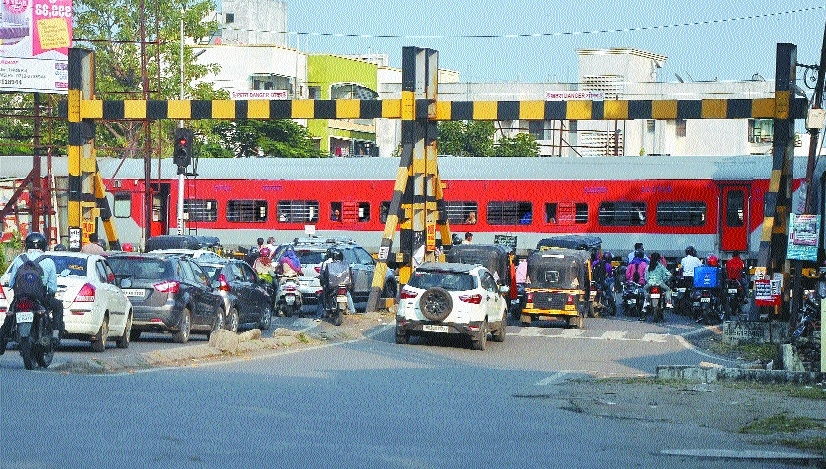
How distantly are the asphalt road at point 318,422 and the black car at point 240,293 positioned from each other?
16.0ft

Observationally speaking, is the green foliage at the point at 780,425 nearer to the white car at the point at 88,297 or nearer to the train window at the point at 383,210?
the white car at the point at 88,297

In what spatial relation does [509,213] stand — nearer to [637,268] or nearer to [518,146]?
[637,268]

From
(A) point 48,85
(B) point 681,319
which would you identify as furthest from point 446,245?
(A) point 48,85

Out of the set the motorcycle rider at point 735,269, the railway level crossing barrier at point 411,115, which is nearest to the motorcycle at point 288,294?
the railway level crossing barrier at point 411,115

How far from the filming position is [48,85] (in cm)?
5484

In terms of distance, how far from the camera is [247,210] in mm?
53062

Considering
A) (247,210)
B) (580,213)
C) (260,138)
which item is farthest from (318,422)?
(260,138)

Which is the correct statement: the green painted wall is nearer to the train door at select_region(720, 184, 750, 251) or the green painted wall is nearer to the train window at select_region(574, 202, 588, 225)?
the train window at select_region(574, 202, 588, 225)

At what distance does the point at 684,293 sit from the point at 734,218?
1281 centimetres

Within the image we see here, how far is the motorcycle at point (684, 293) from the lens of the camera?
34750mm

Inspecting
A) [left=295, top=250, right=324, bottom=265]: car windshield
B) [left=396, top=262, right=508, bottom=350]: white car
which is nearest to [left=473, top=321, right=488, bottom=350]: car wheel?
[left=396, top=262, right=508, bottom=350]: white car

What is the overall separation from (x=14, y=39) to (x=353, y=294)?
2563 cm

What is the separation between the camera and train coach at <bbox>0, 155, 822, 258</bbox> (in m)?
47.4

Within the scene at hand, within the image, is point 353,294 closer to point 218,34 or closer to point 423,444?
point 423,444
